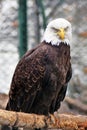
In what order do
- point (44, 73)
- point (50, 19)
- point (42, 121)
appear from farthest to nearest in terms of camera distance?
1. point (50, 19)
2. point (44, 73)
3. point (42, 121)

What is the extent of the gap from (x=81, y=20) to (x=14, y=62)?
1.32 m

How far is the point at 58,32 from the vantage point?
11.3 feet

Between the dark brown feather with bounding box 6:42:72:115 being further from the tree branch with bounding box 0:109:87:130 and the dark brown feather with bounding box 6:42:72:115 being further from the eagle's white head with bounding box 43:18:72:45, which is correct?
the tree branch with bounding box 0:109:87:130

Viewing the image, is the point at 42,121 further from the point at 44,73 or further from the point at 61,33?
the point at 61,33

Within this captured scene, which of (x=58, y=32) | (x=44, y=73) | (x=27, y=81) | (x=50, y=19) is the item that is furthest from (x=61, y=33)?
(x=50, y=19)

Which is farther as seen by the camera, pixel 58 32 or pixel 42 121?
pixel 58 32

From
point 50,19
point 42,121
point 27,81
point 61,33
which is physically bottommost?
point 42,121

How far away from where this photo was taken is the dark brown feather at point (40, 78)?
3404 mm

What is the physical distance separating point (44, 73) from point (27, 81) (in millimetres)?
145

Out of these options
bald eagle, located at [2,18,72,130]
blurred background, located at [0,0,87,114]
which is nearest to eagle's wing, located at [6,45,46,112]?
bald eagle, located at [2,18,72,130]

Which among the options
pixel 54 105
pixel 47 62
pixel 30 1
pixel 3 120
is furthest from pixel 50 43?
pixel 30 1

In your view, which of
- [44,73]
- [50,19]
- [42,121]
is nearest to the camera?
[42,121]

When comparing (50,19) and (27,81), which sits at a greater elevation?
(50,19)

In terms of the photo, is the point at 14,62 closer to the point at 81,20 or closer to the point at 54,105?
the point at 81,20
